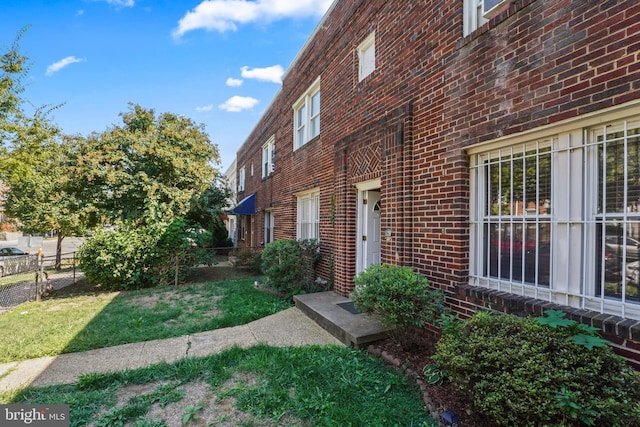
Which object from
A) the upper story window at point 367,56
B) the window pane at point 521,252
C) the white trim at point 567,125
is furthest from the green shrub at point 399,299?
the upper story window at point 367,56

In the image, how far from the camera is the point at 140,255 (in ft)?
28.9

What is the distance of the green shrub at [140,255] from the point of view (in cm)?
847

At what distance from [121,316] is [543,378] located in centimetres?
667

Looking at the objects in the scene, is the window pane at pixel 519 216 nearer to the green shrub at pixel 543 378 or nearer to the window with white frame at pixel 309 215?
the green shrub at pixel 543 378

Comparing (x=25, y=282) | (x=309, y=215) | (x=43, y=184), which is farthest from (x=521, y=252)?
(x=43, y=184)

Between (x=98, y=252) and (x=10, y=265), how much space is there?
4.67 m

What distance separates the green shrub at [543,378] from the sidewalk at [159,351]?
7.37 feet

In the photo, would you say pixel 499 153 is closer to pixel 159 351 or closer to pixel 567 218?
pixel 567 218

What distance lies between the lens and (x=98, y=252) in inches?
333

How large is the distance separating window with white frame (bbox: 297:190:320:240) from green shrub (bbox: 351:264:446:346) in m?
4.31

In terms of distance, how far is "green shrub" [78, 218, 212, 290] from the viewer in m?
8.47

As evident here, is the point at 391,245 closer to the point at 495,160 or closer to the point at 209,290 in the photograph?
the point at 495,160

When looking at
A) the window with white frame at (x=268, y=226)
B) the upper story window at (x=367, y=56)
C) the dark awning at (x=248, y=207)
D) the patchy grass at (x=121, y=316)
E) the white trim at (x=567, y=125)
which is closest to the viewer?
the white trim at (x=567, y=125)

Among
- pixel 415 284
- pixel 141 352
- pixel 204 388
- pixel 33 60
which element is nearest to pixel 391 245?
pixel 415 284
